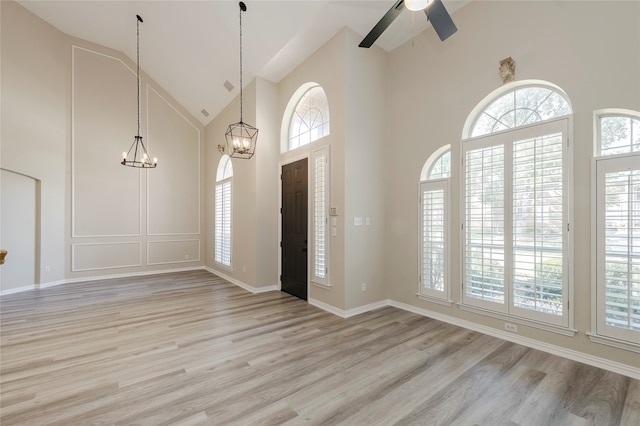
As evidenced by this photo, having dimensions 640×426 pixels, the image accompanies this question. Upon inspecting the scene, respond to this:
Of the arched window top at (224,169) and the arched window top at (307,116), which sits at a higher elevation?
the arched window top at (307,116)

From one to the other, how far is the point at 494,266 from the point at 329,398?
2423 mm

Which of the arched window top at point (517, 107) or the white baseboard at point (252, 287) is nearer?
the arched window top at point (517, 107)

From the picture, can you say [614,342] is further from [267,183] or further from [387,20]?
[267,183]

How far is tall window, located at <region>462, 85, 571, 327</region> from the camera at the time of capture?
2.81 m

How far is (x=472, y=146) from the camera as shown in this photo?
3.45 meters

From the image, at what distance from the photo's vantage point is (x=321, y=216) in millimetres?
4406

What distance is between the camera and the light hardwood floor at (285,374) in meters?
1.96

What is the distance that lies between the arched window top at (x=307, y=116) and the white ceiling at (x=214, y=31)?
1.73ft

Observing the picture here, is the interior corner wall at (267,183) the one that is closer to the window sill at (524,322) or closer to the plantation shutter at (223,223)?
the plantation shutter at (223,223)

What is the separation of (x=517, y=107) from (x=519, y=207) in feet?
3.82

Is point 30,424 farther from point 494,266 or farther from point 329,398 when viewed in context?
point 494,266

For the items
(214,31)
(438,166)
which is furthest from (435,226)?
(214,31)

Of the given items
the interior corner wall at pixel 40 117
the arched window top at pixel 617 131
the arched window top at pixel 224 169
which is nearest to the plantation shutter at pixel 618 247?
the arched window top at pixel 617 131

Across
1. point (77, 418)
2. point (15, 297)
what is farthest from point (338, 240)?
point (15, 297)
